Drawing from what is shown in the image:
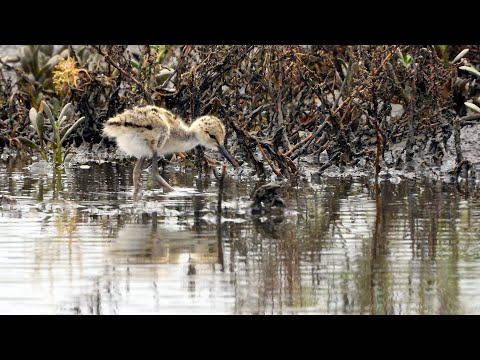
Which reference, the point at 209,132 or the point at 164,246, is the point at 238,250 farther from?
the point at 209,132

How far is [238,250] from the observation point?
24.4 ft

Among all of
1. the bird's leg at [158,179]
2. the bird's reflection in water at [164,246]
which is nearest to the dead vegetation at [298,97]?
the bird's leg at [158,179]

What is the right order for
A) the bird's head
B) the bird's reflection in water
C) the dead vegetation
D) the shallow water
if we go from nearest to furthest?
the shallow water < the bird's reflection in water < the bird's head < the dead vegetation

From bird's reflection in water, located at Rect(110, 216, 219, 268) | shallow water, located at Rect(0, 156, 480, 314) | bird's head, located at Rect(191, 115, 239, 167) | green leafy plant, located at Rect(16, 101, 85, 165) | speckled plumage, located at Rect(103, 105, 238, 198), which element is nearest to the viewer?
shallow water, located at Rect(0, 156, 480, 314)

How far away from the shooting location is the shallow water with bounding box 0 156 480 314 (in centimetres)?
599

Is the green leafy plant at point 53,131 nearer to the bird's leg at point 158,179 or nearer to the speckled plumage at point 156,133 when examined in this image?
the speckled plumage at point 156,133

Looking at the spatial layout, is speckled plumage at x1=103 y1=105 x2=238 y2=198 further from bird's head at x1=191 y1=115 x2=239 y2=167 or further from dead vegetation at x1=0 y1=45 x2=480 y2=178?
dead vegetation at x1=0 y1=45 x2=480 y2=178

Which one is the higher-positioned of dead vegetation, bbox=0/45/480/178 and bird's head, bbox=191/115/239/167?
dead vegetation, bbox=0/45/480/178

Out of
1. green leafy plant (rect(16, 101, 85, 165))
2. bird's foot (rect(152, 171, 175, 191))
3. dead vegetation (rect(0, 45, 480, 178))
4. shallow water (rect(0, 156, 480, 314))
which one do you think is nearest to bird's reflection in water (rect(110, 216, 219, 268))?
shallow water (rect(0, 156, 480, 314))

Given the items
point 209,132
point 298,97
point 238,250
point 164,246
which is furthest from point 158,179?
point 298,97

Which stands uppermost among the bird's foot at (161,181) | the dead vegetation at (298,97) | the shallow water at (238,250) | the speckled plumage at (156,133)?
the dead vegetation at (298,97)

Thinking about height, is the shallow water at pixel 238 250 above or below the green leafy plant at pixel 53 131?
below

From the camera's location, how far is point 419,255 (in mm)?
7242

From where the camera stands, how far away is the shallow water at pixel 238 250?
236 inches
